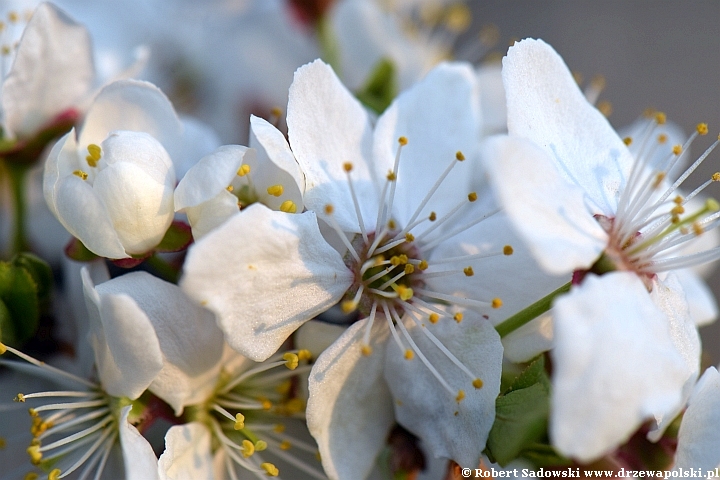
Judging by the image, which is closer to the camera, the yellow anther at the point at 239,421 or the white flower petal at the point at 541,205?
the white flower petal at the point at 541,205

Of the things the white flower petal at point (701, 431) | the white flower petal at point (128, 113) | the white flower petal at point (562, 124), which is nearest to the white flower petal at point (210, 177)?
Result: the white flower petal at point (128, 113)

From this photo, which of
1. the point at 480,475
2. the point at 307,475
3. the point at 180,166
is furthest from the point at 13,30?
the point at 480,475

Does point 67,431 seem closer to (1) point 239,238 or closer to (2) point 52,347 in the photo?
(2) point 52,347

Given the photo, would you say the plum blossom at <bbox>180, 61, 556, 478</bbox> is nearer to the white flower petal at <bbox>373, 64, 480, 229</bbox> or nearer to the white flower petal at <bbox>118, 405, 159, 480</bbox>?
A: the white flower petal at <bbox>373, 64, 480, 229</bbox>

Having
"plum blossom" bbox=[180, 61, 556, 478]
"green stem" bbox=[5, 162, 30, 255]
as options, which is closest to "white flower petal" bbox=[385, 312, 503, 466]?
"plum blossom" bbox=[180, 61, 556, 478]

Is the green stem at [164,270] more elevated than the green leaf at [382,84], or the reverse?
the green leaf at [382,84]

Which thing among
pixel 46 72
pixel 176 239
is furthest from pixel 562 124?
pixel 46 72

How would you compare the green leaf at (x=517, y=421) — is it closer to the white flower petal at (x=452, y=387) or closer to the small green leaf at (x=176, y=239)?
the white flower petal at (x=452, y=387)
